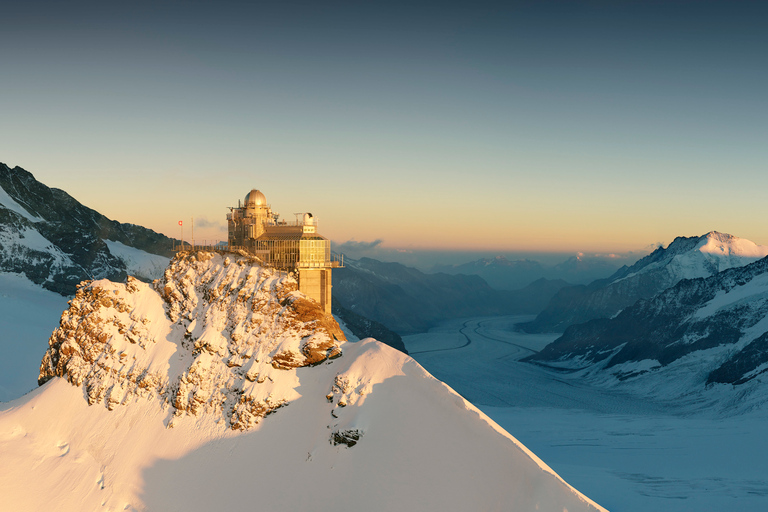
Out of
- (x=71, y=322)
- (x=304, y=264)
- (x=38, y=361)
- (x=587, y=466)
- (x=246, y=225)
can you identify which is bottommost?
(x=587, y=466)

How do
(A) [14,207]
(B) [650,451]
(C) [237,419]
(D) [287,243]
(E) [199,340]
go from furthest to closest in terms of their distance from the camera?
(A) [14,207] → (B) [650,451] → (D) [287,243] → (E) [199,340] → (C) [237,419]

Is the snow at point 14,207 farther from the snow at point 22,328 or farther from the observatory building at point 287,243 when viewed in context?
the observatory building at point 287,243

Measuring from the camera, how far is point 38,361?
396 ft

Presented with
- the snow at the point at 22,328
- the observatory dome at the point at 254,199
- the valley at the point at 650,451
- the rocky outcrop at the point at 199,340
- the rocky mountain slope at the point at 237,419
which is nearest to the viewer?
the rocky mountain slope at the point at 237,419

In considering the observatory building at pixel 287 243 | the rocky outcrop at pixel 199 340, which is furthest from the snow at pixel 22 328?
the observatory building at pixel 287 243

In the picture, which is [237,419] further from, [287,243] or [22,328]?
[22,328]

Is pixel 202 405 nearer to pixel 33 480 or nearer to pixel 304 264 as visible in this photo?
pixel 33 480

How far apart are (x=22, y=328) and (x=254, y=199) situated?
9418 centimetres

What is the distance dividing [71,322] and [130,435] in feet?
62.3

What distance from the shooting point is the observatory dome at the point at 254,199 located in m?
79.7

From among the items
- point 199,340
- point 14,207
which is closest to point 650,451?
point 199,340

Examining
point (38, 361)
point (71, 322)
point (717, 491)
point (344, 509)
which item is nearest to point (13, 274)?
point (38, 361)

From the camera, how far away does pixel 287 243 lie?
7688 centimetres

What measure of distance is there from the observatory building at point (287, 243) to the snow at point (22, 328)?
57.7 metres
